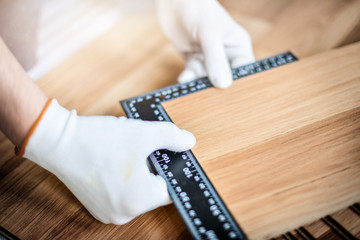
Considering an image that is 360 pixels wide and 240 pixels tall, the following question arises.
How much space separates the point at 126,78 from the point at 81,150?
32cm

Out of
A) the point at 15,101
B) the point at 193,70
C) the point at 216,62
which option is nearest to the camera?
the point at 15,101

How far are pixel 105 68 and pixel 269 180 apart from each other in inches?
20.0

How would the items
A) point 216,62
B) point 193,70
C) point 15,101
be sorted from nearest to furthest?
point 15,101 → point 216,62 → point 193,70

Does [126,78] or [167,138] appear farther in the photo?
[126,78]

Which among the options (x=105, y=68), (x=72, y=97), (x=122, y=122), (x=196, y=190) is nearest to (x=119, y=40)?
(x=105, y=68)

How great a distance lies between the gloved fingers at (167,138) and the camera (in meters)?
0.42

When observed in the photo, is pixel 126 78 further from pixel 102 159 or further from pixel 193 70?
pixel 102 159

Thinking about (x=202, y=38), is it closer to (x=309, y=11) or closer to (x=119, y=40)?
(x=119, y=40)

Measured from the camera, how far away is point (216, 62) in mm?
562

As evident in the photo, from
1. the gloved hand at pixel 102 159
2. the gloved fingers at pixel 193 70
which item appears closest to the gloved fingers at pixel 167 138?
the gloved hand at pixel 102 159

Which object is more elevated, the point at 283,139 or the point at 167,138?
the point at 167,138


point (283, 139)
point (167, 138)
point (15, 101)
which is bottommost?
point (283, 139)

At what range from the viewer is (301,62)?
58 centimetres

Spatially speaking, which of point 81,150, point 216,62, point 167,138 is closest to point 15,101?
point 81,150
